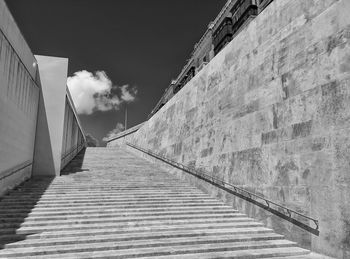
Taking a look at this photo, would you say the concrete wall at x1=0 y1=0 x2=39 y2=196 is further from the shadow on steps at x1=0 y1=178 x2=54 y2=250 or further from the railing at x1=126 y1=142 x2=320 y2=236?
the railing at x1=126 y1=142 x2=320 y2=236

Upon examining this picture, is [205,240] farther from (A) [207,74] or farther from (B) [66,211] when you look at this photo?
(A) [207,74]

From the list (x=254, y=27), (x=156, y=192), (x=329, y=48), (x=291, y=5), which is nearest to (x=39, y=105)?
(x=156, y=192)

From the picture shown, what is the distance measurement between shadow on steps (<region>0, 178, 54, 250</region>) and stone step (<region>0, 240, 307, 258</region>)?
2.30 ft

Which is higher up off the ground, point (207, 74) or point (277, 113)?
point (207, 74)

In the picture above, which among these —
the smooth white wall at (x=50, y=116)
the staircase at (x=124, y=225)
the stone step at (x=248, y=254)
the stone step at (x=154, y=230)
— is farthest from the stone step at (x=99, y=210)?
the smooth white wall at (x=50, y=116)

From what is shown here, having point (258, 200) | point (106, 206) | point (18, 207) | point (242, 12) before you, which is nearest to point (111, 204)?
point (106, 206)

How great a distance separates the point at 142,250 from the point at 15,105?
Result: 21.0 feet

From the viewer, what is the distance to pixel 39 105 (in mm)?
12641

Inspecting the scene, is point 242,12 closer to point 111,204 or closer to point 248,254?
point 111,204

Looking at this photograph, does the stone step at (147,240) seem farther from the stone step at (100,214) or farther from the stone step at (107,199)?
the stone step at (107,199)

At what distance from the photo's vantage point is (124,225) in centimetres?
710

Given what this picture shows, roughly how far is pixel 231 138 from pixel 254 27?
347 centimetres

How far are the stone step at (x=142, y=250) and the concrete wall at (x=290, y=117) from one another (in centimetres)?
71

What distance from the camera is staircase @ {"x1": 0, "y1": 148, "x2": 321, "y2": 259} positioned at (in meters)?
5.85
